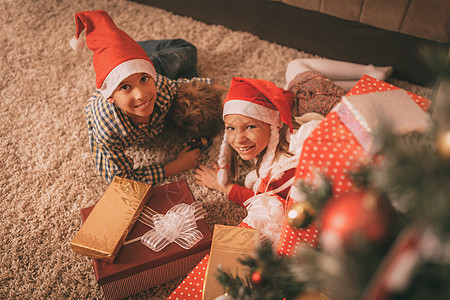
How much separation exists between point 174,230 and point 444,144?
0.77 m

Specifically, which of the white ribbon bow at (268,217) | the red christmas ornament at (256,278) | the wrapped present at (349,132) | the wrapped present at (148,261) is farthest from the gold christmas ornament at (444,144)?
the wrapped present at (148,261)

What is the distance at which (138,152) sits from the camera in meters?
1.35

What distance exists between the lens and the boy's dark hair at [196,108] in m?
1.25

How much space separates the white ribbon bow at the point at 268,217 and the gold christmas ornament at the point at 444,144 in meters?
0.62

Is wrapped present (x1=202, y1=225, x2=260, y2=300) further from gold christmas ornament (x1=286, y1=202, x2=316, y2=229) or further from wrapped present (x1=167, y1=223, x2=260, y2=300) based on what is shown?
gold christmas ornament (x1=286, y1=202, x2=316, y2=229)

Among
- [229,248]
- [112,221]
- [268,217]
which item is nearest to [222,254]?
[229,248]

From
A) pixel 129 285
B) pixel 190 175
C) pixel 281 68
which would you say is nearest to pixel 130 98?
pixel 190 175

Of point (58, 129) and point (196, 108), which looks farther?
point (58, 129)

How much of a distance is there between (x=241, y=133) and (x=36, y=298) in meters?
0.82

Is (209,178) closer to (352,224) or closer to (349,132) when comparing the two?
(349,132)

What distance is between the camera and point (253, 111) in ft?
3.09

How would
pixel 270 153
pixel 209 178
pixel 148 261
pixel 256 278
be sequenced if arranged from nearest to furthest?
pixel 256 278, pixel 148 261, pixel 270 153, pixel 209 178

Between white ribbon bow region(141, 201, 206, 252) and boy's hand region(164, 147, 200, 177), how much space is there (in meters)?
0.30

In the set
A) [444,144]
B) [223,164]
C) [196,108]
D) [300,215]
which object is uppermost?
[444,144]
